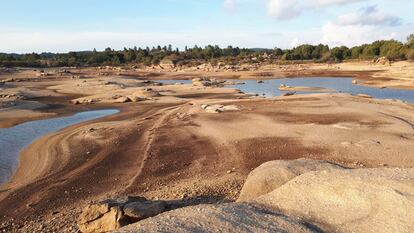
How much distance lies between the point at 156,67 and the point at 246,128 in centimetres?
9548

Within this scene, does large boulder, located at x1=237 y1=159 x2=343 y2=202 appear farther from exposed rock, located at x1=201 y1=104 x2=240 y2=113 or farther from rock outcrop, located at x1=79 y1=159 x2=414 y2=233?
exposed rock, located at x1=201 y1=104 x2=240 y2=113

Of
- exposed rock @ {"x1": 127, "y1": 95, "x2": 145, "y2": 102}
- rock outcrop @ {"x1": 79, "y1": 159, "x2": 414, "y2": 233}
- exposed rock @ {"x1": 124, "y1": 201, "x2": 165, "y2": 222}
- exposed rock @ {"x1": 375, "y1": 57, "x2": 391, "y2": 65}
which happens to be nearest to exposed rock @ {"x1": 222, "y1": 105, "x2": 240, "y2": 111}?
exposed rock @ {"x1": 127, "y1": 95, "x2": 145, "y2": 102}

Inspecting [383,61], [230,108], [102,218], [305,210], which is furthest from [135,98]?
[383,61]

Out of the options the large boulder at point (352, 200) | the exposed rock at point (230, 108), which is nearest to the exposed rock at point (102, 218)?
the large boulder at point (352, 200)

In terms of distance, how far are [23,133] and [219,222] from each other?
24558 millimetres

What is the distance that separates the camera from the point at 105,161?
20.8 metres

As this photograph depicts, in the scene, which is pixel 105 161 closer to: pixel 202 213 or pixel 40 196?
pixel 40 196

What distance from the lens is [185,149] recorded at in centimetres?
2242

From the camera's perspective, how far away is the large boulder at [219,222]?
27.9 feet

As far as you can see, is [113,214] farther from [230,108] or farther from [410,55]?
[410,55]

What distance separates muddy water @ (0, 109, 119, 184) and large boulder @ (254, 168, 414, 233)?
43.5 ft

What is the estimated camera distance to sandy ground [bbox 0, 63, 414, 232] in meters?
15.7

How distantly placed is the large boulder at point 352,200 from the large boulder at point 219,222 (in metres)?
0.57

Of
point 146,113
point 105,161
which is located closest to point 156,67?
point 146,113
